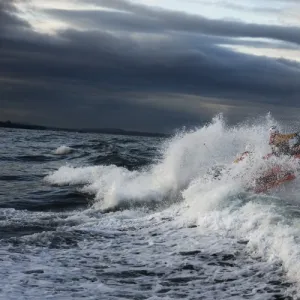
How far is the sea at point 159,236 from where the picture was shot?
7.58m

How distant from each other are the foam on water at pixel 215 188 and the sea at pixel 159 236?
0.13 feet

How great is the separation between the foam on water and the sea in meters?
0.04

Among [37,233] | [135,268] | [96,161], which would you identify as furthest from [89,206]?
[96,161]

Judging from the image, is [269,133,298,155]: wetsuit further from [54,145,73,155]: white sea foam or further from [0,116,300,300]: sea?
[54,145,73,155]: white sea foam

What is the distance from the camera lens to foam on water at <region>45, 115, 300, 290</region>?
9.52 metres

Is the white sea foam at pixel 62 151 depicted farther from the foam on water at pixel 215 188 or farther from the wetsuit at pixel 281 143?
the wetsuit at pixel 281 143

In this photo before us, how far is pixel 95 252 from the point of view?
31.2 ft

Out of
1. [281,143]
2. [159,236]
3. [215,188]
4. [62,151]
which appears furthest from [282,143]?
[62,151]

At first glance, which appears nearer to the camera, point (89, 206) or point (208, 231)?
point (208, 231)

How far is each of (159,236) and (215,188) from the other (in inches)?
143

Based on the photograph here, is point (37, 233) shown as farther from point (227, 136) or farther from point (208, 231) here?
point (227, 136)

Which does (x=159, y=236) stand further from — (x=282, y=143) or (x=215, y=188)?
(x=282, y=143)

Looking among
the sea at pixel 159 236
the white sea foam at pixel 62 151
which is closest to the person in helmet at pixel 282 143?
the sea at pixel 159 236

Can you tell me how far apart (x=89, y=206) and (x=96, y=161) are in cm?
1534
